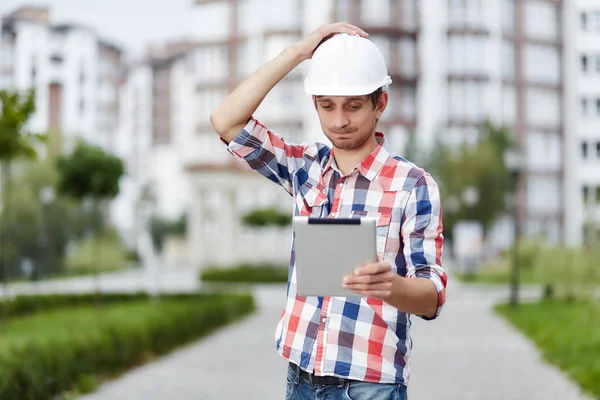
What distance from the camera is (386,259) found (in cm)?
277

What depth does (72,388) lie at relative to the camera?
8.68 m

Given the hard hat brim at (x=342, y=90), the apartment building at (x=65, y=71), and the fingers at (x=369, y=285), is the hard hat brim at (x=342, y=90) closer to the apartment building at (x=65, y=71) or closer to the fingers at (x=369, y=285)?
the fingers at (x=369, y=285)

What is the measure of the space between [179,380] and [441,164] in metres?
38.5

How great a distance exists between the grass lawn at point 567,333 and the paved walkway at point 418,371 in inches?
6.1

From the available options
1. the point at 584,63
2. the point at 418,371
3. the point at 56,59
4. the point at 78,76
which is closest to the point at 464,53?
the point at 584,63

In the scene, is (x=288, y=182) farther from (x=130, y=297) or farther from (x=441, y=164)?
(x=441, y=164)

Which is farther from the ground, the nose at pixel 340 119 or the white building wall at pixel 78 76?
the white building wall at pixel 78 76

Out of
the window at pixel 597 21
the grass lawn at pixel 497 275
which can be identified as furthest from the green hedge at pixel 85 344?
the window at pixel 597 21

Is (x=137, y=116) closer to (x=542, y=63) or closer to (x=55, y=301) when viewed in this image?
(x=542, y=63)

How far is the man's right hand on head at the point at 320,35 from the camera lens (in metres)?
2.88

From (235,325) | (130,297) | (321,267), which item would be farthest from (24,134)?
(321,267)

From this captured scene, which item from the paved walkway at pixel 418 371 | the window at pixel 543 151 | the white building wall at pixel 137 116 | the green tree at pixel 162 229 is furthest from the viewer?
the white building wall at pixel 137 116

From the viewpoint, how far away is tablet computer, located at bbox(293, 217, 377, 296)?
7.82ft

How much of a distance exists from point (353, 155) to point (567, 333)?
11044mm
